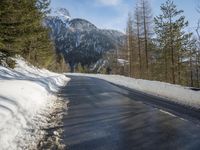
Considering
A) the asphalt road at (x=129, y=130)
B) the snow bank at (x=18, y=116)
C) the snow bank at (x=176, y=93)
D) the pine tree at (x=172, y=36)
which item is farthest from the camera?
the pine tree at (x=172, y=36)

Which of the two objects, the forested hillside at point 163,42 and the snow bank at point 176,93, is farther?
the forested hillside at point 163,42

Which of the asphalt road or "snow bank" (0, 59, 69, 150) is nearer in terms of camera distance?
the asphalt road

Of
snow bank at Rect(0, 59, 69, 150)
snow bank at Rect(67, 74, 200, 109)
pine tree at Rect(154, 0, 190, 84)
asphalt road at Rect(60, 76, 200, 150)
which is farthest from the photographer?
pine tree at Rect(154, 0, 190, 84)

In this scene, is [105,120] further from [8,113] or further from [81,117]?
[8,113]

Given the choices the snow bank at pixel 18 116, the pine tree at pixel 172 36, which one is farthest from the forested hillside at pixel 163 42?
the snow bank at pixel 18 116

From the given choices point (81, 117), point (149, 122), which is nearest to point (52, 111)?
point (81, 117)

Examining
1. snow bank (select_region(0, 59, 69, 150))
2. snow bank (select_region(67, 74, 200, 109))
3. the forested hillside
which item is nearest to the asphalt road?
snow bank (select_region(0, 59, 69, 150))

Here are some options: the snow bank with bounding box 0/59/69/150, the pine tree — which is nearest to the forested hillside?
the pine tree

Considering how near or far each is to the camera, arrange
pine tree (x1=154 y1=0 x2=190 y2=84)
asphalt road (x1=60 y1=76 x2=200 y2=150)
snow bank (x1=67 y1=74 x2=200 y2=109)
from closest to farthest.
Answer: asphalt road (x1=60 y1=76 x2=200 y2=150) → snow bank (x1=67 y1=74 x2=200 y2=109) → pine tree (x1=154 y1=0 x2=190 y2=84)

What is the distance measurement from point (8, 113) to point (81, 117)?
2776mm

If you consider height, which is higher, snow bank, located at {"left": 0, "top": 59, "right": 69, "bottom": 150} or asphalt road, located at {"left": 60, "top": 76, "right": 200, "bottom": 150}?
snow bank, located at {"left": 0, "top": 59, "right": 69, "bottom": 150}

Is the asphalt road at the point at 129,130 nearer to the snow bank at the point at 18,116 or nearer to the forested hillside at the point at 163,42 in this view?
the snow bank at the point at 18,116

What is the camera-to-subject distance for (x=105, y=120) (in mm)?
11180

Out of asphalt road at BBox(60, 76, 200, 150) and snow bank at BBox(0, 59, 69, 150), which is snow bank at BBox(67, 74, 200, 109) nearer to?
asphalt road at BBox(60, 76, 200, 150)
